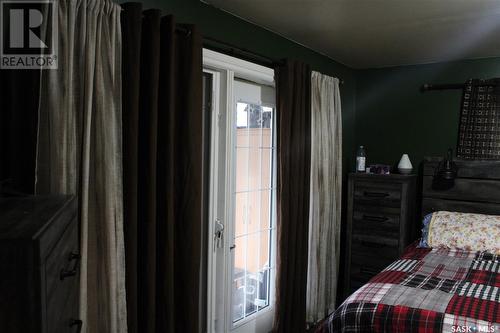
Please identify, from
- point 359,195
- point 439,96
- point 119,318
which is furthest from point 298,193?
point 439,96

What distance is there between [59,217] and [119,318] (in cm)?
83

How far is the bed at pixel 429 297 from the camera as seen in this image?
68.6 inches

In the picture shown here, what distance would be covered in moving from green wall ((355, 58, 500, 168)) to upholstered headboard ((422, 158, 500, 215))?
287mm

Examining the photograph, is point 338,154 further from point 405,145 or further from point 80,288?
point 80,288

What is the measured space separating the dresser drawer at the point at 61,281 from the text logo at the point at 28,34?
628 mm

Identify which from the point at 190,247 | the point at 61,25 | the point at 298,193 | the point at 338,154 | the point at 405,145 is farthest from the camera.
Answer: the point at 405,145

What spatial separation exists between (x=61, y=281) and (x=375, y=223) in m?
3.05

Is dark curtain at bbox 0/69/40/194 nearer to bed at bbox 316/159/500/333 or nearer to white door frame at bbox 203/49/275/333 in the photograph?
white door frame at bbox 203/49/275/333

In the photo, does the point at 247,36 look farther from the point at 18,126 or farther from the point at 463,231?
the point at 463,231

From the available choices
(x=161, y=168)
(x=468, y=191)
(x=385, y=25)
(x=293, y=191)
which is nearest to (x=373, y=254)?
(x=468, y=191)

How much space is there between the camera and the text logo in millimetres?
1354

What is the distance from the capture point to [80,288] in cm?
150

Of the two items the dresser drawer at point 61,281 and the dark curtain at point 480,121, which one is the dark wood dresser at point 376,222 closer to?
the dark curtain at point 480,121

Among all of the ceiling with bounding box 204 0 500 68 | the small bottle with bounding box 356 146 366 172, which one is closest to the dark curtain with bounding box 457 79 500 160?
A: the ceiling with bounding box 204 0 500 68
